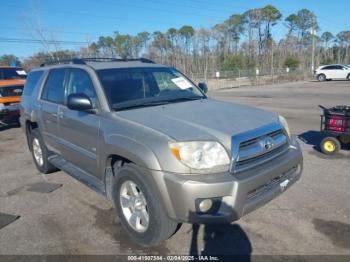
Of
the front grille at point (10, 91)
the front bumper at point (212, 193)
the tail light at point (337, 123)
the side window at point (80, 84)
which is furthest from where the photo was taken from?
the front grille at point (10, 91)

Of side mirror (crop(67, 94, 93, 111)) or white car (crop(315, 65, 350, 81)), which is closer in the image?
side mirror (crop(67, 94, 93, 111))

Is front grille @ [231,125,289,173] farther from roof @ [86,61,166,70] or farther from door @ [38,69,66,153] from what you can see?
door @ [38,69,66,153]

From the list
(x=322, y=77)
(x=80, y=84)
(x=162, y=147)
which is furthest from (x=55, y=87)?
(x=322, y=77)

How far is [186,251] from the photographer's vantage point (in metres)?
3.02

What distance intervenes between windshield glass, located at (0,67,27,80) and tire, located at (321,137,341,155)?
412 inches

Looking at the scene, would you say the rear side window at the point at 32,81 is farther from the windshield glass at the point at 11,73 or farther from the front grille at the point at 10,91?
the windshield glass at the point at 11,73

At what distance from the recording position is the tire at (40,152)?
5.21 meters

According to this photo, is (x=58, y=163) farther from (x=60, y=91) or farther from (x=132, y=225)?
(x=132, y=225)

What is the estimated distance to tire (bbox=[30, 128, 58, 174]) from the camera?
5.21m

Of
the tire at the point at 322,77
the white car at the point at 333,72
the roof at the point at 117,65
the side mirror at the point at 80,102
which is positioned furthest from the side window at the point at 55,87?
the tire at the point at 322,77

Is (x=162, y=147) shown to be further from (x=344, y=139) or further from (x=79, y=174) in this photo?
(x=344, y=139)

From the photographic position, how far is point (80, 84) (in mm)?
4039

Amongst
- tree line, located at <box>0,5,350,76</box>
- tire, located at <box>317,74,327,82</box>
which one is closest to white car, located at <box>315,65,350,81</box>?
tire, located at <box>317,74,327,82</box>

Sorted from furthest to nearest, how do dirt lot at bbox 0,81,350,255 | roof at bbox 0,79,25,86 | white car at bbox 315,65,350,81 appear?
1. white car at bbox 315,65,350,81
2. roof at bbox 0,79,25,86
3. dirt lot at bbox 0,81,350,255
